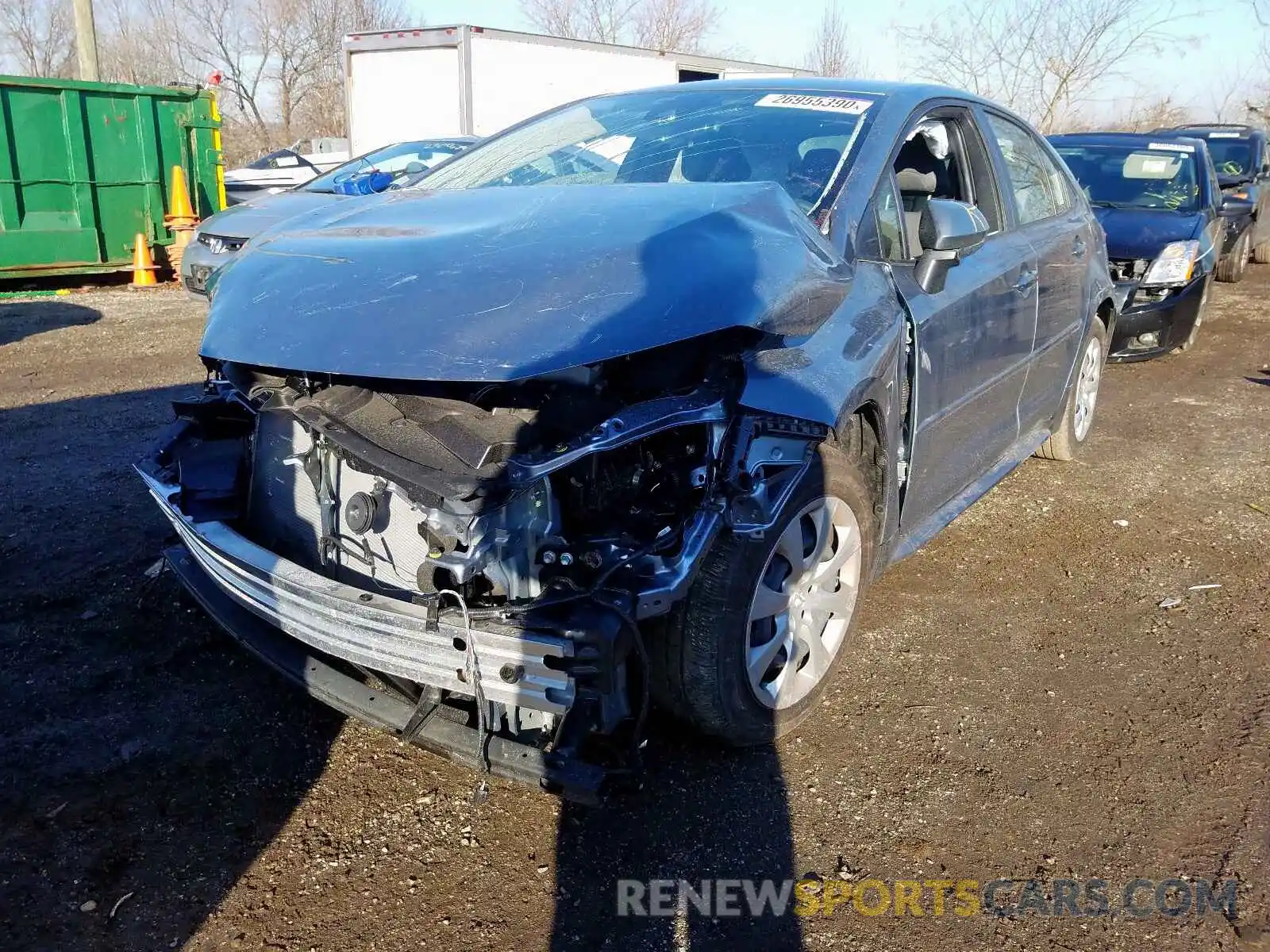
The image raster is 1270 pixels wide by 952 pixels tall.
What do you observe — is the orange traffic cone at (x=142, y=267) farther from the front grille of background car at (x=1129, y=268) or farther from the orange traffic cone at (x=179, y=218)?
the front grille of background car at (x=1129, y=268)

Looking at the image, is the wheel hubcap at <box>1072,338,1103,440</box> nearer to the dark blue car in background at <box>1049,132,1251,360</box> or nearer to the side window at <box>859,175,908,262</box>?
the dark blue car in background at <box>1049,132,1251,360</box>

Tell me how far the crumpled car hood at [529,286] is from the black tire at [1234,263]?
40.1 ft

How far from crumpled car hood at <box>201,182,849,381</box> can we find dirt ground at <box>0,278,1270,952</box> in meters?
1.22

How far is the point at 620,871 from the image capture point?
8.36 feet

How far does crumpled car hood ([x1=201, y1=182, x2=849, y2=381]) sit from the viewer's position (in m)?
2.37

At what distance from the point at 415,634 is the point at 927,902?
→ 138 cm

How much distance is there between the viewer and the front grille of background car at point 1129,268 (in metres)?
8.00

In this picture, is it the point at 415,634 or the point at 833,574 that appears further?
the point at 833,574

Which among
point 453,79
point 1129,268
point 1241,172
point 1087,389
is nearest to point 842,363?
point 1087,389

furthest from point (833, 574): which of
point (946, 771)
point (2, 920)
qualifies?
point (2, 920)

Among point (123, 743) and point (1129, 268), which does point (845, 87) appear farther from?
point (1129, 268)

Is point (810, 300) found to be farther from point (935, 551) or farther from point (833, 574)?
point (935, 551)

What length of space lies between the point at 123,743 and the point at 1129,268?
782 cm

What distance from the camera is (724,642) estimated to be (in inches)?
105
